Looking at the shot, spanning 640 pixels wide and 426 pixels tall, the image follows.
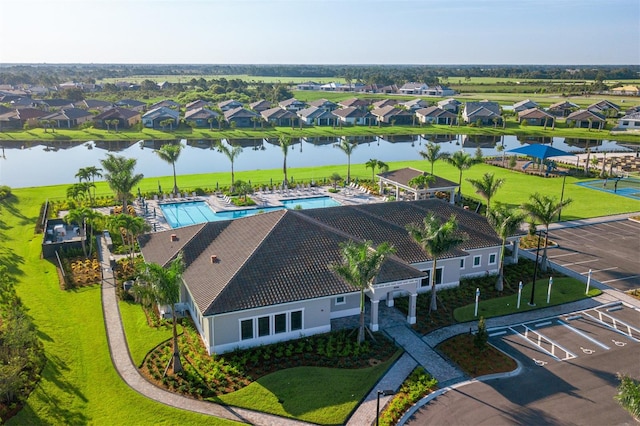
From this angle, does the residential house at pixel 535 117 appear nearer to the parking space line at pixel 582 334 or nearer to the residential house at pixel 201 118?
the residential house at pixel 201 118

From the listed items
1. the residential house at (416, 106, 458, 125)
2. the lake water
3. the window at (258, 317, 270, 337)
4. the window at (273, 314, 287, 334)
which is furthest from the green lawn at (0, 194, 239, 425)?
the residential house at (416, 106, 458, 125)

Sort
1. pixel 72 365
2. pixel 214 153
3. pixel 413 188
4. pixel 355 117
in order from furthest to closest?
pixel 355 117, pixel 214 153, pixel 413 188, pixel 72 365

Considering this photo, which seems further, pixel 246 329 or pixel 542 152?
pixel 542 152

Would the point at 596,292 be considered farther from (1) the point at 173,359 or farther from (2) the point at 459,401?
(1) the point at 173,359

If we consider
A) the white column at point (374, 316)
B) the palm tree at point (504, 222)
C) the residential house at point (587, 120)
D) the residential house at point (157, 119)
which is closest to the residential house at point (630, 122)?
the residential house at point (587, 120)

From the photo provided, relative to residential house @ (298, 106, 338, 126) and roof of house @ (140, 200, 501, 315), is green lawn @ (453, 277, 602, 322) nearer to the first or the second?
roof of house @ (140, 200, 501, 315)

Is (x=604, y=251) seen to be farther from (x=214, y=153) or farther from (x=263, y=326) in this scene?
(x=214, y=153)

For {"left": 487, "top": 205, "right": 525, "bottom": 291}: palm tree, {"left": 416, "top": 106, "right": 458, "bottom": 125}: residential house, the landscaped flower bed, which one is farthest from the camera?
{"left": 416, "top": 106, "right": 458, "bottom": 125}: residential house

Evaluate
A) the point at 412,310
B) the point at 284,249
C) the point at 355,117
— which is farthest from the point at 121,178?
the point at 355,117
